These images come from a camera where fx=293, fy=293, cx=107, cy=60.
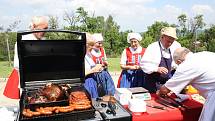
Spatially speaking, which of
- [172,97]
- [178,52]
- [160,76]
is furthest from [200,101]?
[160,76]

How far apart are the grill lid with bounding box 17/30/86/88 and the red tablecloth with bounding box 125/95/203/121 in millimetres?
655

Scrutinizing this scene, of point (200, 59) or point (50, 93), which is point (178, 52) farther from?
point (50, 93)

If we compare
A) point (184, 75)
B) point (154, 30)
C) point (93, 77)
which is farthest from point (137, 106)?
point (154, 30)

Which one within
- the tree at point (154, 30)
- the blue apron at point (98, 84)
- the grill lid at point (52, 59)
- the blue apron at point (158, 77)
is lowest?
the blue apron at point (98, 84)

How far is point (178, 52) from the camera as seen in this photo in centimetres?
288

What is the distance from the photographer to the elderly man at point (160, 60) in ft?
12.0

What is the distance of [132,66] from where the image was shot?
193 inches

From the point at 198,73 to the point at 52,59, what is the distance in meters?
1.27

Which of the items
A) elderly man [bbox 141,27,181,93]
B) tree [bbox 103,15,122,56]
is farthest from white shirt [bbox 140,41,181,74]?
tree [bbox 103,15,122,56]

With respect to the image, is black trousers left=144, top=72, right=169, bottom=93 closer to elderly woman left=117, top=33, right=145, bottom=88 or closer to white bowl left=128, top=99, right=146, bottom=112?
elderly woman left=117, top=33, right=145, bottom=88

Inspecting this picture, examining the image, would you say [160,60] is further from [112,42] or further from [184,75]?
[112,42]

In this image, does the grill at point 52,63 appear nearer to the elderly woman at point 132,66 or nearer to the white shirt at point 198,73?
the white shirt at point 198,73

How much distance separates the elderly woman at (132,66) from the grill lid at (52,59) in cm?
215

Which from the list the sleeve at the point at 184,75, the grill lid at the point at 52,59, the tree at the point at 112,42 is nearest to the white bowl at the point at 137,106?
the sleeve at the point at 184,75
